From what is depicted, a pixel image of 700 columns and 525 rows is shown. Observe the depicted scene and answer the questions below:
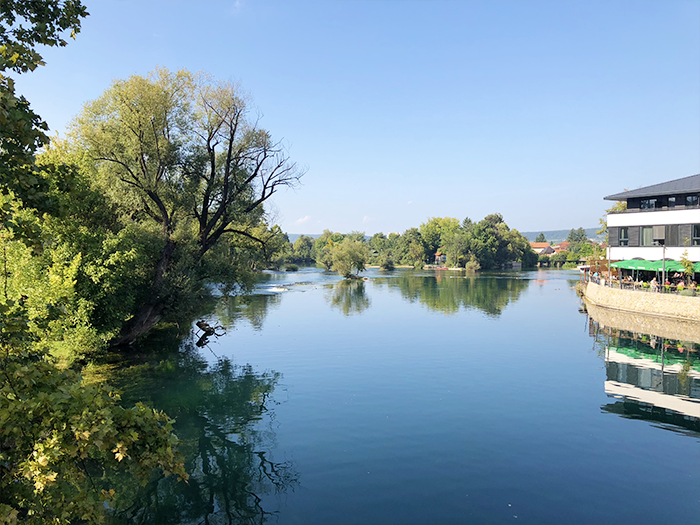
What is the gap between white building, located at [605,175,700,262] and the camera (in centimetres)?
4231

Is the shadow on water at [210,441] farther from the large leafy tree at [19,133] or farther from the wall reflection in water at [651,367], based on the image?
the wall reflection in water at [651,367]

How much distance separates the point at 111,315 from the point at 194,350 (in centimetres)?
770

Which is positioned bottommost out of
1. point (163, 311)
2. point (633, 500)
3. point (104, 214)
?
point (633, 500)

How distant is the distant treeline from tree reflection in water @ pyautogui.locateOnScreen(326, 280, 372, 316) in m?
50.4

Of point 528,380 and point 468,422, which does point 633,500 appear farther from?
point 528,380

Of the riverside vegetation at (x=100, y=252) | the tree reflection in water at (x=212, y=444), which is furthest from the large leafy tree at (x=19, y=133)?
the tree reflection in water at (x=212, y=444)

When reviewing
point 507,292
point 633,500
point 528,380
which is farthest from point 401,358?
point 507,292

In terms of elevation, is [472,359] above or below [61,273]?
below

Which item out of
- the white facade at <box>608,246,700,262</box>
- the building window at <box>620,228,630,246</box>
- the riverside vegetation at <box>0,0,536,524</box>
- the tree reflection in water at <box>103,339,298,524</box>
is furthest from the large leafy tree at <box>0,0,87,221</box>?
the building window at <box>620,228,630,246</box>

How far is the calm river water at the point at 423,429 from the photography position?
11.1m

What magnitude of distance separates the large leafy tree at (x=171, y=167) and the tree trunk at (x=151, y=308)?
0.19 feet

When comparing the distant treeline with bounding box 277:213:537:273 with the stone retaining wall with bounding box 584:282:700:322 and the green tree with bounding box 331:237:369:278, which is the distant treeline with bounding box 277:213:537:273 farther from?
the stone retaining wall with bounding box 584:282:700:322

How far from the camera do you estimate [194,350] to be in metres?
28.5

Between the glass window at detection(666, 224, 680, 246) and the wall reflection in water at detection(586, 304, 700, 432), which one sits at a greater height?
the glass window at detection(666, 224, 680, 246)
